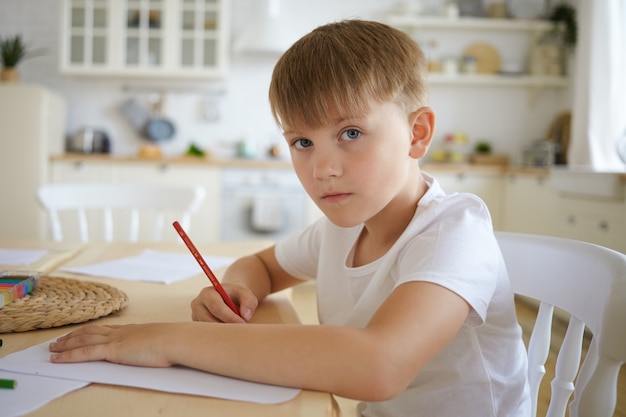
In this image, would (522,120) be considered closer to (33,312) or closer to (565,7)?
(565,7)

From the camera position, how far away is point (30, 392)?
0.50 meters

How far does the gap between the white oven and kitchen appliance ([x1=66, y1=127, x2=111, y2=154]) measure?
1152 millimetres

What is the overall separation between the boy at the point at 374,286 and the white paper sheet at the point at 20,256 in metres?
0.47

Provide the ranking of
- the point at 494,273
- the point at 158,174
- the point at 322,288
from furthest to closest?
1. the point at 158,174
2. the point at 322,288
3. the point at 494,273

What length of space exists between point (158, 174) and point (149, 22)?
1.24 metres

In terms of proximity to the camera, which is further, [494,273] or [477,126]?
[477,126]

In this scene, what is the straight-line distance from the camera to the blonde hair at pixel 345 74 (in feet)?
2.38

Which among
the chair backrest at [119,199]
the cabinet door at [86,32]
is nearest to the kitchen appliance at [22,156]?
the cabinet door at [86,32]

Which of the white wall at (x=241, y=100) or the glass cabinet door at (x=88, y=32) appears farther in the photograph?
the white wall at (x=241, y=100)

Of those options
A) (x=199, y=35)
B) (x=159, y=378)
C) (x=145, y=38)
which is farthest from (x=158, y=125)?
(x=159, y=378)

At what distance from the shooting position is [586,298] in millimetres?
696

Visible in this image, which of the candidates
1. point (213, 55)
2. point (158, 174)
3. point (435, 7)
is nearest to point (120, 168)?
point (158, 174)

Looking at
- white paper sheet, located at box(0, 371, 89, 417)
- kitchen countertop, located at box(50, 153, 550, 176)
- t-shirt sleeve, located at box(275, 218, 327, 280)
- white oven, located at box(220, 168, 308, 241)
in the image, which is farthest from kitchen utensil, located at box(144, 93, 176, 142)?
white paper sheet, located at box(0, 371, 89, 417)

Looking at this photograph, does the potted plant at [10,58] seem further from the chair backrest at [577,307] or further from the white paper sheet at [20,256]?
the chair backrest at [577,307]
